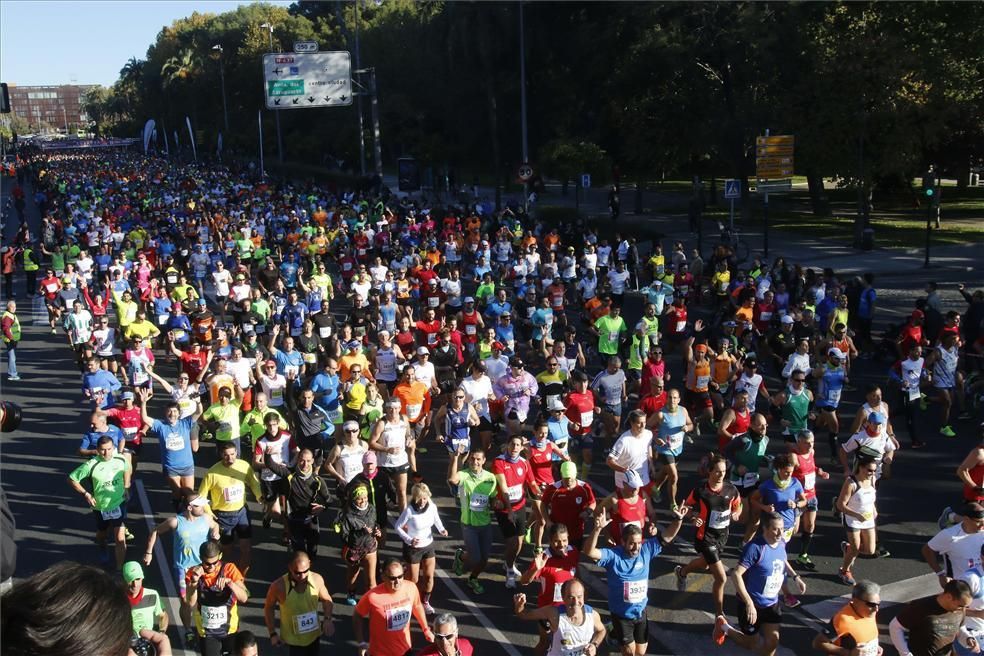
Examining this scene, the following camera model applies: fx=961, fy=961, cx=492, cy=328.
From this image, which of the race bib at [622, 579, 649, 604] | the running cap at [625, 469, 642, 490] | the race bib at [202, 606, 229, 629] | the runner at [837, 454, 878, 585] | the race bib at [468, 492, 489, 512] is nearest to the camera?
the race bib at [202, 606, 229, 629]

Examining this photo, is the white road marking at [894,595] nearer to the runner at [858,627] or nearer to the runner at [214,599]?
the runner at [858,627]

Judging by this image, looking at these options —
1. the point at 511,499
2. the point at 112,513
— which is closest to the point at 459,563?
the point at 511,499

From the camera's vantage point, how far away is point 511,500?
29.1 feet

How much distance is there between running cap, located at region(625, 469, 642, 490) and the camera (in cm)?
925

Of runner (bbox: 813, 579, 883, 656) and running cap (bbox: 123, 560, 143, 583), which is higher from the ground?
running cap (bbox: 123, 560, 143, 583)

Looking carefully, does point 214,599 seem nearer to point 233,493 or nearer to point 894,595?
point 233,493

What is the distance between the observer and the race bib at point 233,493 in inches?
345

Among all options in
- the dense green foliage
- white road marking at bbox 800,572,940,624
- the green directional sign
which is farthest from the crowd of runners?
the green directional sign

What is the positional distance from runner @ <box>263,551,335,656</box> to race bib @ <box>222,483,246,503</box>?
2.12 metres

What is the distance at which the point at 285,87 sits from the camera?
118ft

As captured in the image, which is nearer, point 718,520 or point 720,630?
point 720,630

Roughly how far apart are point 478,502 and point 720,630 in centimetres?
235

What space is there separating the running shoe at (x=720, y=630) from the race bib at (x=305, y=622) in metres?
3.06

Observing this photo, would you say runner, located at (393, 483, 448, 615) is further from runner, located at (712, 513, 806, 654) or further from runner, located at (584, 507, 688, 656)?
runner, located at (712, 513, 806, 654)
